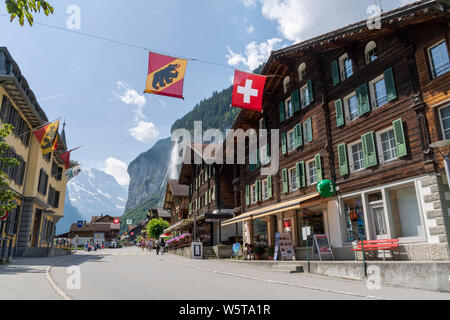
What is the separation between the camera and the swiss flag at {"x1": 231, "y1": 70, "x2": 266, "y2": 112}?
55.0ft

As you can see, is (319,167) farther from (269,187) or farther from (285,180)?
(269,187)

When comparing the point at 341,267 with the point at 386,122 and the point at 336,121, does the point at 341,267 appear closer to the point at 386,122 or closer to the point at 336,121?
the point at 386,122

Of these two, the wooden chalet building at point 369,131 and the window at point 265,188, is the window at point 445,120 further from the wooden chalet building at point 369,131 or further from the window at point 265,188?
the window at point 265,188

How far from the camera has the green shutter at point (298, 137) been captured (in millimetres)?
19859

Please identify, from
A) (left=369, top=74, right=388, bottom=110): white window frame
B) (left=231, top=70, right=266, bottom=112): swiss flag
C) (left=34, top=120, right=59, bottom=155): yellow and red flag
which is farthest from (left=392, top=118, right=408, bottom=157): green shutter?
(left=34, top=120, right=59, bottom=155): yellow and red flag

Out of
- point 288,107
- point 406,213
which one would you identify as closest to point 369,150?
point 406,213

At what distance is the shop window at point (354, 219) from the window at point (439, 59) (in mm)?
6243

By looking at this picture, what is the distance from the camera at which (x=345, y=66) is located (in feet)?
57.6

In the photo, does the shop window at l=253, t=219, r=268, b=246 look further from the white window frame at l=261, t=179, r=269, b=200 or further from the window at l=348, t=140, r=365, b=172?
the window at l=348, t=140, r=365, b=172

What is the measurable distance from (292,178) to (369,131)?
21.7ft

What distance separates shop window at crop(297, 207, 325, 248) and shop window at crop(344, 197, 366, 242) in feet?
6.10

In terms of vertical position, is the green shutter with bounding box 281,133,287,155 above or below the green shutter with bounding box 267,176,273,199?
above

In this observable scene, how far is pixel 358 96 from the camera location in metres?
16.1
